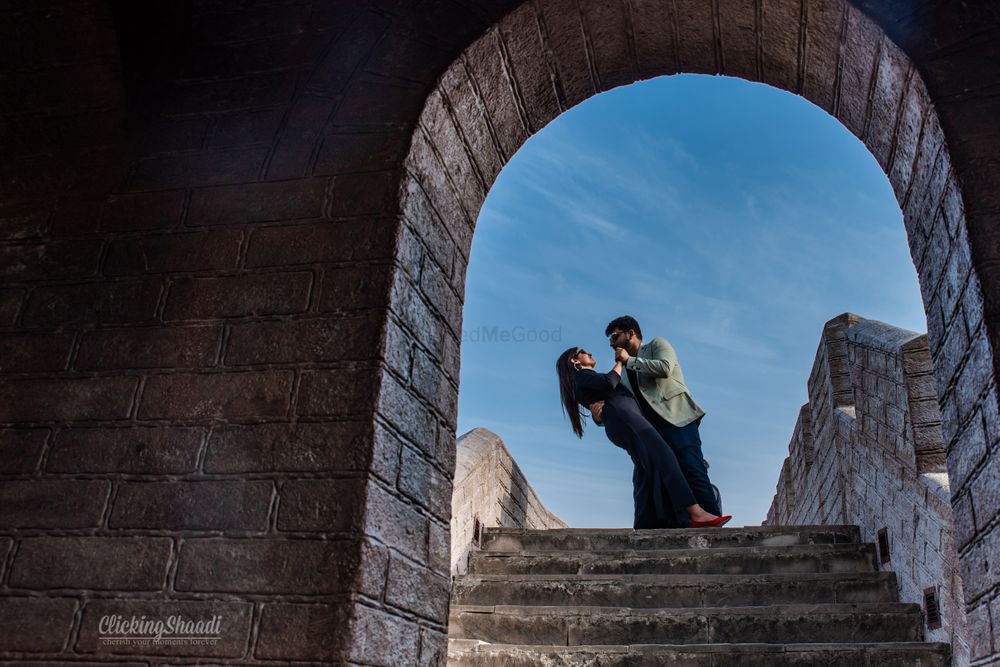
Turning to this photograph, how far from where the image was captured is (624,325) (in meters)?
5.20

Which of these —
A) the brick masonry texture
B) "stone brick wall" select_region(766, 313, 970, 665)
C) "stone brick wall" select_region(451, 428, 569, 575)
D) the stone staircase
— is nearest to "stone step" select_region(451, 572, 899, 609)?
the stone staircase

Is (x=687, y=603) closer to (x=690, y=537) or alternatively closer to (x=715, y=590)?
(x=715, y=590)

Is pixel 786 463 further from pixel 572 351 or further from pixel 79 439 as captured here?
pixel 79 439

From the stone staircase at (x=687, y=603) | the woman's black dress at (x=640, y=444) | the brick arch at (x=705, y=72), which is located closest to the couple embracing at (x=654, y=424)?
the woman's black dress at (x=640, y=444)

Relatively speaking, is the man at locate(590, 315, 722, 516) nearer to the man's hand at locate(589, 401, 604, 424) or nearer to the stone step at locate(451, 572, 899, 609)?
the man's hand at locate(589, 401, 604, 424)

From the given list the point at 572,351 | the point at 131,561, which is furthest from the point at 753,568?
the point at 131,561

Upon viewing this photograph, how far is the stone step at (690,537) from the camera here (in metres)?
4.14

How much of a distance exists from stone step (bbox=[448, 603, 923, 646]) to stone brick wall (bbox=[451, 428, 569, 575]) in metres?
0.78

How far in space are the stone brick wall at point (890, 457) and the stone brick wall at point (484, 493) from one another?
2.00 m

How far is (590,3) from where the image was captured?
2.56m

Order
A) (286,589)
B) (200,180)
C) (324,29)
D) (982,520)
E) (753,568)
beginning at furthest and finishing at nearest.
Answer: (753,568), (324,29), (200,180), (982,520), (286,589)

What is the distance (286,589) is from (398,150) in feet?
3.78

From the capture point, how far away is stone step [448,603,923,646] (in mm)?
3184

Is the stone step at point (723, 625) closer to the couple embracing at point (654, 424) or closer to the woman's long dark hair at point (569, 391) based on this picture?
the couple embracing at point (654, 424)
